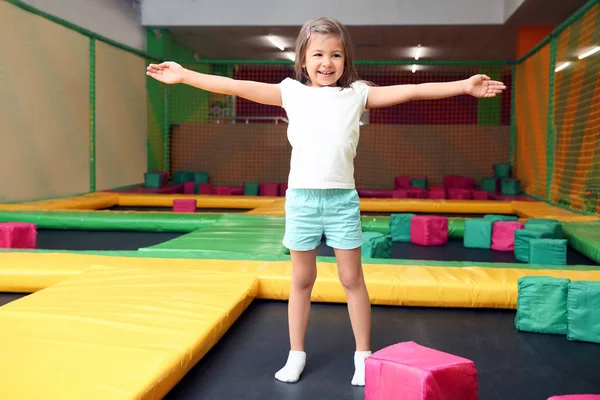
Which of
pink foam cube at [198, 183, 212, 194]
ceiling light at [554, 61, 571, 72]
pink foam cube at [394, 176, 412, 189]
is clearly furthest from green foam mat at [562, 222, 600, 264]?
pink foam cube at [198, 183, 212, 194]

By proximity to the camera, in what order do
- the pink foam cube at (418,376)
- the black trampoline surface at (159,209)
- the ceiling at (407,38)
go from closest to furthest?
the pink foam cube at (418,376) → the black trampoline surface at (159,209) → the ceiling at (407,38)

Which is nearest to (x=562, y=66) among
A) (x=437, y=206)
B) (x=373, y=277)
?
(x=437, y=206)

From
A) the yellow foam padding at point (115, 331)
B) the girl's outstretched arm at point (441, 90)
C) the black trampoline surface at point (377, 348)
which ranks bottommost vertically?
the black trampoline surface at point (377, 348)

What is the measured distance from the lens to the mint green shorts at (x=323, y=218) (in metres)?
1.69

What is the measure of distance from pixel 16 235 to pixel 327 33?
2.53 meters

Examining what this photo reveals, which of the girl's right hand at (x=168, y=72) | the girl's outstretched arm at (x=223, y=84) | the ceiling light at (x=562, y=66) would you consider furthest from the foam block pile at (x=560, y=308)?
the ceiling light at (x=562, y=66)

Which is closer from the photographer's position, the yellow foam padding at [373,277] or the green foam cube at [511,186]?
the yellow foam padding at [373,277]

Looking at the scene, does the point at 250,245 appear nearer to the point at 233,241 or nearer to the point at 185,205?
the point at 233,241

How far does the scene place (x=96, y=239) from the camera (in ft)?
13.5

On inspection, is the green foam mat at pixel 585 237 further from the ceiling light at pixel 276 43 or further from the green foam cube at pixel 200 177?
the ceiling light at pixel 276 43

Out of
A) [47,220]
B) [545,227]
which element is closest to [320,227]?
[545,227]

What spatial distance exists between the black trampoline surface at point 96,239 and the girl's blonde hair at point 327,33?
2282 mm

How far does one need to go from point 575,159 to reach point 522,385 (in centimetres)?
490

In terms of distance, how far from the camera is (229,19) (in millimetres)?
8742
